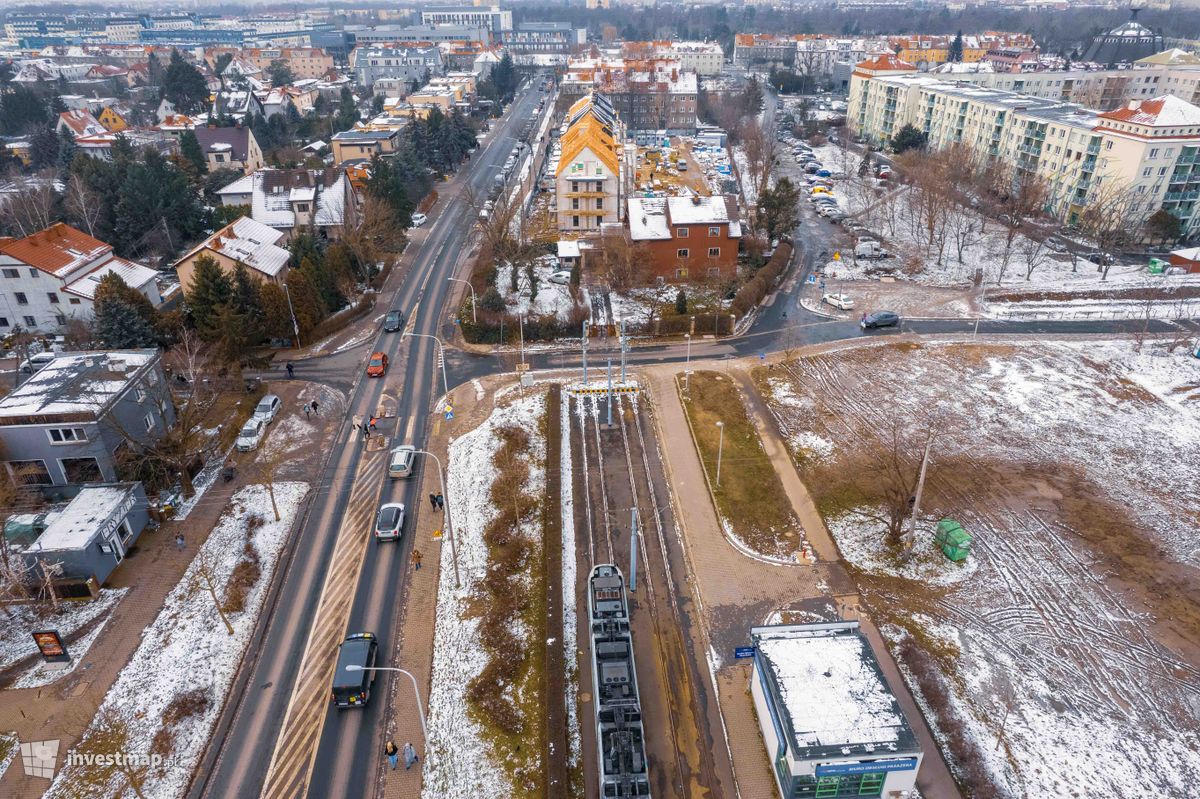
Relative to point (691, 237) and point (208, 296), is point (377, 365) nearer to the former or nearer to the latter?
point (208, 296)

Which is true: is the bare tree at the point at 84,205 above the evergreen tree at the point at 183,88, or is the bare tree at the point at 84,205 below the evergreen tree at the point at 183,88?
below

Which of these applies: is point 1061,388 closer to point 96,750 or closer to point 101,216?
point 96,750

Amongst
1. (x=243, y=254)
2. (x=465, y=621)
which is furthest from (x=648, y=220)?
(x=465, y=621)

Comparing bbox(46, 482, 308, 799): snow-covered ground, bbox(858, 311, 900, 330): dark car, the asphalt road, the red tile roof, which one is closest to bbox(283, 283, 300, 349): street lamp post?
the asphalt road

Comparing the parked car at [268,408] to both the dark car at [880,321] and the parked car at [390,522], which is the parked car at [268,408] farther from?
the dark car at [880,321]

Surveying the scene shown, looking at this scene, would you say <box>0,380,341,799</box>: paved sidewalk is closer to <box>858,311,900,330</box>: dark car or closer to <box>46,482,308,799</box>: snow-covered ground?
<box>46,482,308,799</box>: snow-covered ground

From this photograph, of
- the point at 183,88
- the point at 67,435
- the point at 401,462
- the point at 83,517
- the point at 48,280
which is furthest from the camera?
the point at 183,88

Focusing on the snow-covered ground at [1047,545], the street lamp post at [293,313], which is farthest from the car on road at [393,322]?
the snow-covered ground at [1047,545]
